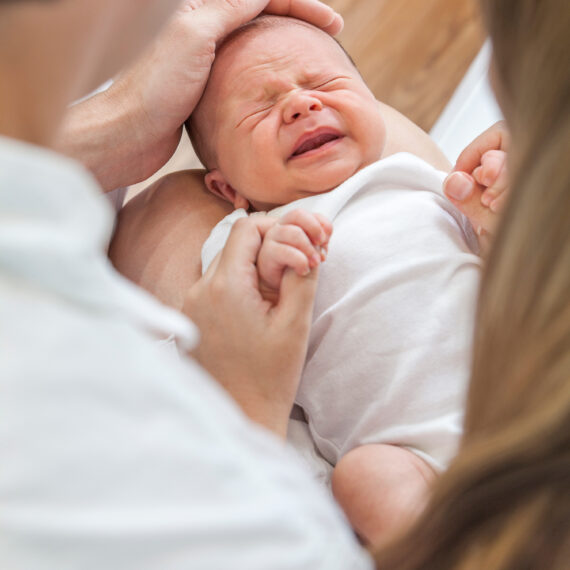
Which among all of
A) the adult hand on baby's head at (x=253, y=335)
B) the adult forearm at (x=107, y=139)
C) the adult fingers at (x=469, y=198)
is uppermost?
the adult fingers at (x=469, y=198)

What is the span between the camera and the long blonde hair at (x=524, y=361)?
514mm

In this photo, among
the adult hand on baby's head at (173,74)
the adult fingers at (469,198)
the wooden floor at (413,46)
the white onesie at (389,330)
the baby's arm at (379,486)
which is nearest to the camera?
the baby's arm at (379,486)

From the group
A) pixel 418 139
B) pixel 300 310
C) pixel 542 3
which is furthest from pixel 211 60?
pixel 542 3

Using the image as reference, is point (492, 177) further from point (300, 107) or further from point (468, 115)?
point (468, 115)

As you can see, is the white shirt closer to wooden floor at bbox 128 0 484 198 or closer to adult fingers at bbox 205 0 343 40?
adult fingers at bbox 205 0 343 40

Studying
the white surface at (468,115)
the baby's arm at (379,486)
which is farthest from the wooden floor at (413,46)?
the baby's arm at (379,486)

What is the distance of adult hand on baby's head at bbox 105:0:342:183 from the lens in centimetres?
120

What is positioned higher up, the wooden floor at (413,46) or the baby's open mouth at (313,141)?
the baby's open mouth at (313,141)

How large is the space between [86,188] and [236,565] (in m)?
0.23

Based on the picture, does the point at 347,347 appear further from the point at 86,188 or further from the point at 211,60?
the point at 86,188

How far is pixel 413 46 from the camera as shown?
2039 mm

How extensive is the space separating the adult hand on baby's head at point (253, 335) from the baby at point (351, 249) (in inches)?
1.2

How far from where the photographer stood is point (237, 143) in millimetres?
1196

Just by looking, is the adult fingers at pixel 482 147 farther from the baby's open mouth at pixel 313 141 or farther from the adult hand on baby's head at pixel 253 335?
the adult hand on baby's head at pixel 253 335
